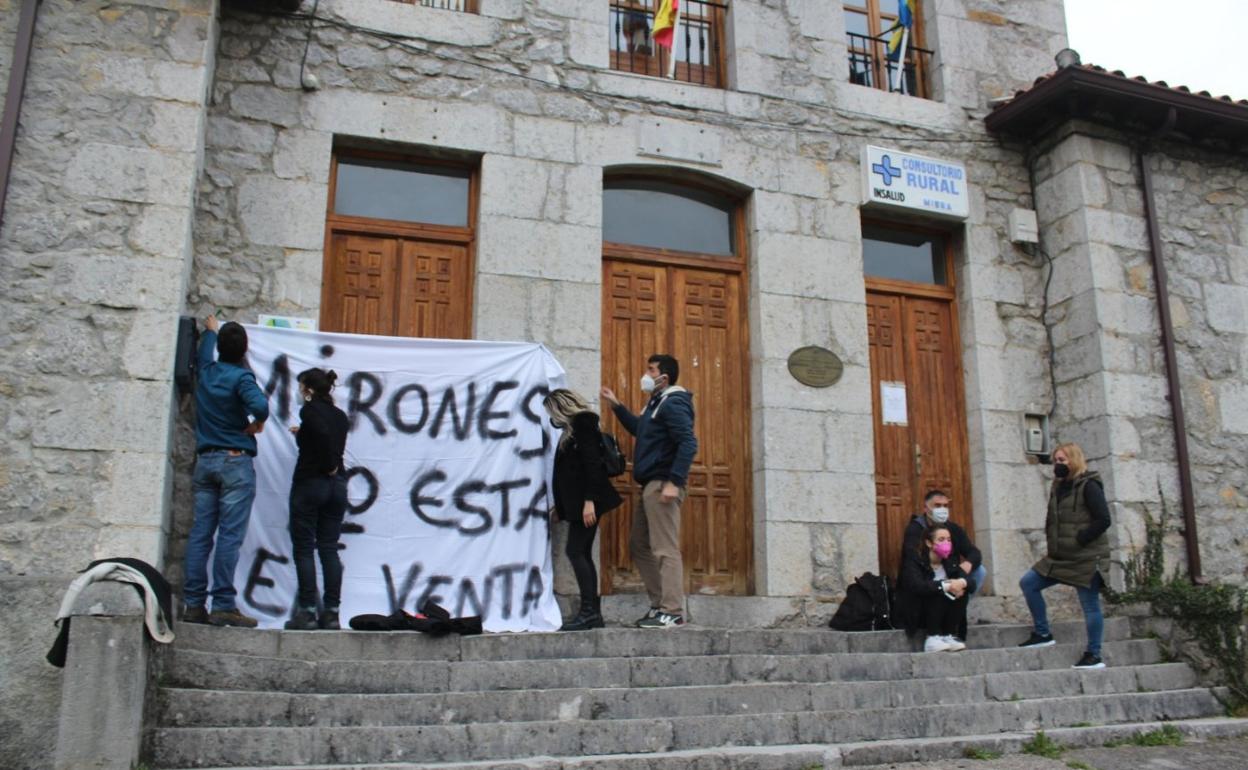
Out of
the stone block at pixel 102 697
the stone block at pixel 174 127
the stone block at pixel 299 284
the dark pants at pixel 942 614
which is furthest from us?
the stone block at pixel 299 284

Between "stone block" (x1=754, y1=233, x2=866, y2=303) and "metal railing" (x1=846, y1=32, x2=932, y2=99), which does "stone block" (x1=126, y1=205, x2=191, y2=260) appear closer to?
"stone block" (x1=754, y1=233, x2=866, y2=303)

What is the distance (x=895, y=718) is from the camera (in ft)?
19.7

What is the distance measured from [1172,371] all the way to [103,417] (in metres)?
7.97

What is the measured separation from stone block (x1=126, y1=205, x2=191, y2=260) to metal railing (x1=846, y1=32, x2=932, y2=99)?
5.95 m

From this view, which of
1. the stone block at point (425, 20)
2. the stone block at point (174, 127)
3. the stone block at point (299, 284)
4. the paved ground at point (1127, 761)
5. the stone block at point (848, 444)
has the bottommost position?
the paved ground at point (1127, 761)

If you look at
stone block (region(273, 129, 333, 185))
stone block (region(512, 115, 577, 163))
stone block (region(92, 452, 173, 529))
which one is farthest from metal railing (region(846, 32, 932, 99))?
stone block (region(92, 452, 173, 529))

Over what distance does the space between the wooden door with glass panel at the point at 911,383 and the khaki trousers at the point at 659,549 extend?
2.28 m

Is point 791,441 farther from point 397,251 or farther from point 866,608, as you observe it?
point 397,251

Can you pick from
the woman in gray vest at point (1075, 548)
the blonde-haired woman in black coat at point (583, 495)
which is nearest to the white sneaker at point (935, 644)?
the woman in gray vest at point (1075, 548)

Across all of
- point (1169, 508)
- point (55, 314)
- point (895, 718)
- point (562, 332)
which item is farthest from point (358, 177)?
point (1169, 508)

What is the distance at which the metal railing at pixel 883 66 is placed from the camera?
10.0 meters

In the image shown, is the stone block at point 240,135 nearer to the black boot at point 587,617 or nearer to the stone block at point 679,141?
the stone block at point 679,141

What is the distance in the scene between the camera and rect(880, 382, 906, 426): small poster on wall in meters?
9.20

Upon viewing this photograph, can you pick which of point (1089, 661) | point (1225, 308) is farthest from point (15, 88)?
point (1225, 308)
